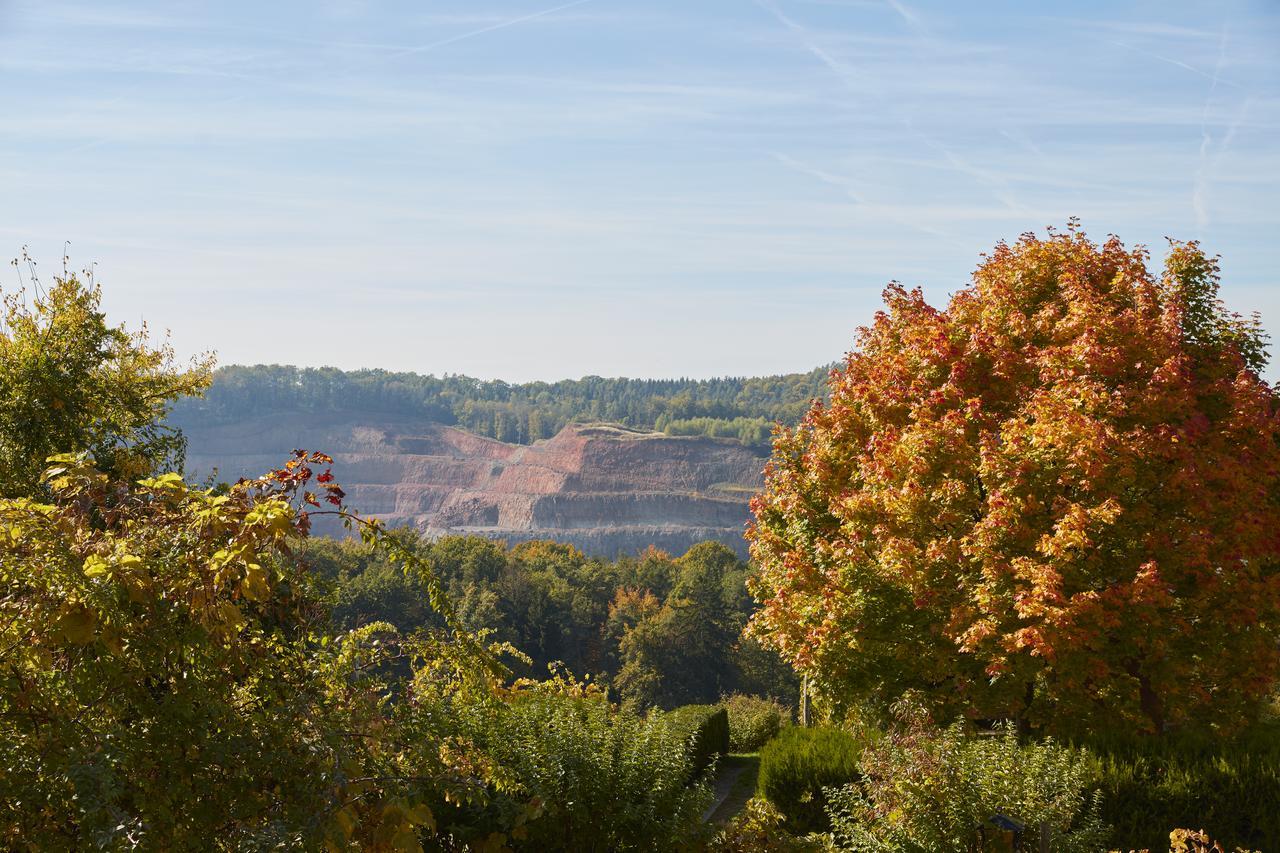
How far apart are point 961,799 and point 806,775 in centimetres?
573

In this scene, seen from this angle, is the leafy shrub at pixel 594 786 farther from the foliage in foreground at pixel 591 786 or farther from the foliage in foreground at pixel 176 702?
the foliage in foreground at pixel 176 702

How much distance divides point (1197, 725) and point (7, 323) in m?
17.3

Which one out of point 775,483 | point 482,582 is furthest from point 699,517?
point 775,483

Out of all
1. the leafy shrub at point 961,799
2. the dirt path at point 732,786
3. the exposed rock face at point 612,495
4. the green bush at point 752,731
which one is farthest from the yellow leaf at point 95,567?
the exposed rock face at point 612,495

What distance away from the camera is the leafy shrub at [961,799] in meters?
7.88

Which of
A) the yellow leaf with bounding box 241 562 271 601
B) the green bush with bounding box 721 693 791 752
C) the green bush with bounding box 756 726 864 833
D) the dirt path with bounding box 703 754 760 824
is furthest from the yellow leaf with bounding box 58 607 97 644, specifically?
the green bush with bounding box 721 693 791 752

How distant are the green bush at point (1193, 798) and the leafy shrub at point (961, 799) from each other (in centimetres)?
190

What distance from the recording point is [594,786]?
7.22 meters

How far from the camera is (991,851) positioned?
26.2 ft

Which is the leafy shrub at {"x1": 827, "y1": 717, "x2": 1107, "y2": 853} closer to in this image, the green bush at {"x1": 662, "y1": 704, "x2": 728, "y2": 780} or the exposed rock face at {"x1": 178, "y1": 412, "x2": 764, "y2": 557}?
the green bush at {"x1": 662, "y1": 704, "x2": 728, "y2": 780}

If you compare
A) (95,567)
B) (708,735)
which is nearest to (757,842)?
(95,567)

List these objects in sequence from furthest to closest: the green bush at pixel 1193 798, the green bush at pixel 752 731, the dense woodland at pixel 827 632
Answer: the green bush at pixel 752 731 < the green bush at pixel 1193 798 < the dense woodland at pixel 827 632

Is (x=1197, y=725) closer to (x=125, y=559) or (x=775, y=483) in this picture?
(x=775, y=483)

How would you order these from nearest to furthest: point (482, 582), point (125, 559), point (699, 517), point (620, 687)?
point (125, 559) → point (620, 687) → point (482, 582) → point (699, 517)
